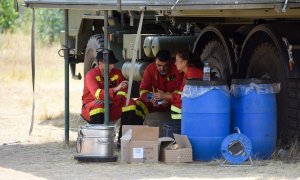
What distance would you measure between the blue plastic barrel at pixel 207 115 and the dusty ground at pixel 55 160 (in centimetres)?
20

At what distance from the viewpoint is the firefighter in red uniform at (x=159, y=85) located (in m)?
11.9

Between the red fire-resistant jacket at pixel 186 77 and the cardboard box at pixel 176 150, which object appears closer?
the cardboard box at pixel 176 150

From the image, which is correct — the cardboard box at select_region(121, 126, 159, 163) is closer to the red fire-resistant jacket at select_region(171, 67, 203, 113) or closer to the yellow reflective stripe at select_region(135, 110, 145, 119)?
the red fire-resistant jacket at select_region(171, 67, 203, 113)

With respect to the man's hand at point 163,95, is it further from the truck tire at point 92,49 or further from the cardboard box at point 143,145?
the truck tire at point 92,49

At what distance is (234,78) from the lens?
11.2 metres

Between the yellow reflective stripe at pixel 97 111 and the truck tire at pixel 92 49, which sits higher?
the truck tire at pixel 92 49

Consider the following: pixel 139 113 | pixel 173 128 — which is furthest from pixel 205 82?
pixel 139 113

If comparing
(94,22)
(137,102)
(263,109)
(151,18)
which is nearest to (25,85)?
(94,22)

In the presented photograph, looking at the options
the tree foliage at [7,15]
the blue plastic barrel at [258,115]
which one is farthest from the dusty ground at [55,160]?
the tree foliage at [7,15]

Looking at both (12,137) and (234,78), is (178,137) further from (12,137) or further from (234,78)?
(12,137)

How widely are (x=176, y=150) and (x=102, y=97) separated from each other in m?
1.71

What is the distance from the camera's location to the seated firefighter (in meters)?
11.8

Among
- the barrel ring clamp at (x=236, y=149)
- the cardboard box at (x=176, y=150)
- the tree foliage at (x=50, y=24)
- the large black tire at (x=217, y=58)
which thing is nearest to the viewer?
the barrel ring clamp at (x=236, y=149)

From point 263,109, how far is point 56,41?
956 inches
